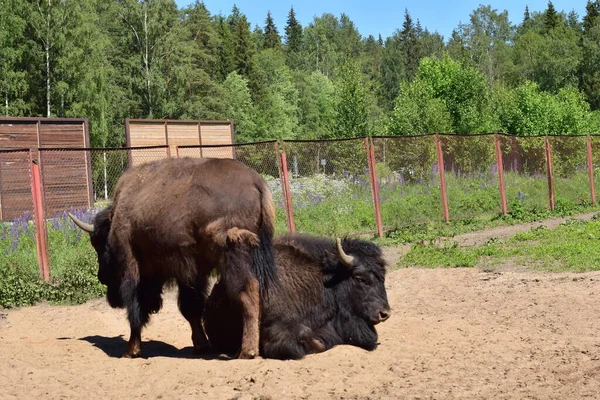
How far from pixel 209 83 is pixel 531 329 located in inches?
2041

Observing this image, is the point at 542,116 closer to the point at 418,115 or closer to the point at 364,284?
the point at 418,115

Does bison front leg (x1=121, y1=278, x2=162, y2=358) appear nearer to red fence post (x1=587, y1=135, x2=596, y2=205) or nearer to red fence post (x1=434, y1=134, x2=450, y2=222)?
red fence post (x1=434, y1=134, x2=450, y2=222)

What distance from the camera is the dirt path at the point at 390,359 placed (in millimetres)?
5910

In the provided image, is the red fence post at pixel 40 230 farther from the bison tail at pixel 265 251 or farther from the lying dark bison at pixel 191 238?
the bison tail at pixel 265 251

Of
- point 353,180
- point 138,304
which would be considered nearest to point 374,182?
point 353,180

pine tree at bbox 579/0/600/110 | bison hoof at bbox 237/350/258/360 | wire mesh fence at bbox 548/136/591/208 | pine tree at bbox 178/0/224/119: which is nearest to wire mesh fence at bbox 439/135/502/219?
wire mesh fence at bbox 548/136/591/208

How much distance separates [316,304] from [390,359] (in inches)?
40.7

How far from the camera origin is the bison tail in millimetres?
7281

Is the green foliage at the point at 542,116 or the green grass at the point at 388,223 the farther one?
the green foliage at the point at 542,116

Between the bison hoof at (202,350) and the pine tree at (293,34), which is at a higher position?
the pine tree at (293,34)

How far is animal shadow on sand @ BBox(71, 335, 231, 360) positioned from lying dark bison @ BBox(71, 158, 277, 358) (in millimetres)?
206

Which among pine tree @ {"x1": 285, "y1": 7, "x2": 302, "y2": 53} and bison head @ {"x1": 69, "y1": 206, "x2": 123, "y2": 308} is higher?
pine tree @ {"x1": 285, "y1": 7, "x2": 302, "y2": 53}

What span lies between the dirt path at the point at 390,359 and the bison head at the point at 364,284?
0.37m

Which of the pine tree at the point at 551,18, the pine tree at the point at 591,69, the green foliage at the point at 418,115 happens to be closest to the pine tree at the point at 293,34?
the pine tree at the point at 551,18
